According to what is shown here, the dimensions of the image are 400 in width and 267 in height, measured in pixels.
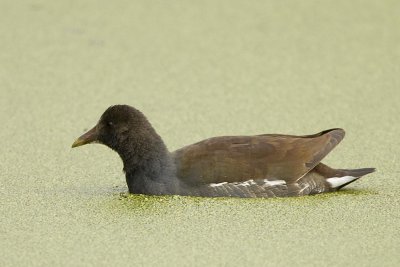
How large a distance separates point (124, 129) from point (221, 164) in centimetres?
45

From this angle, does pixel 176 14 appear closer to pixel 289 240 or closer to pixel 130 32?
pixel 130 32

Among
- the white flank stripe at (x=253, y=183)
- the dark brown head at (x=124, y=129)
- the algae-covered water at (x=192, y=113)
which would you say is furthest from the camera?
the dark brown head at (x=124, y=129)

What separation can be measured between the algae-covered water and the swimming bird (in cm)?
6

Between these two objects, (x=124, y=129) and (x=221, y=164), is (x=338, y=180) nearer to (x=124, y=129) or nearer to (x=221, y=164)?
(x=221, y=164)

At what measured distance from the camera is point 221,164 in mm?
4676

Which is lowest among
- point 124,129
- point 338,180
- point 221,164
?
point 338,180

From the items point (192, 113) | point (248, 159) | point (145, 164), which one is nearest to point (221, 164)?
point (248, 159)

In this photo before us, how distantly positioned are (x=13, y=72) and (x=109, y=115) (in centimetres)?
175

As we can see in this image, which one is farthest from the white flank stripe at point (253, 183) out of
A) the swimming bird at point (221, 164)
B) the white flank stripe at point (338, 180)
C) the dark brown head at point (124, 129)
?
the dark brown head at point (124, 129)

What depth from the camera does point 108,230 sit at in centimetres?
427

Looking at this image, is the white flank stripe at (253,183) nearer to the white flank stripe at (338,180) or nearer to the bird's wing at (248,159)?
the bird's wing at (248,159)

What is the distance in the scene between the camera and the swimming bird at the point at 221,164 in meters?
4.66

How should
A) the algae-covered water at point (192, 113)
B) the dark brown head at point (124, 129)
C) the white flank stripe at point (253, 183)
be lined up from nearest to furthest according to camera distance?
the algae-covered water at point (192, 113) < the white flank stripe at point (253, 183) < the dark brown head at point (124, 129)

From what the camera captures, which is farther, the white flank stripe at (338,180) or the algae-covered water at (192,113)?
the white flank stripe at (338,180)
